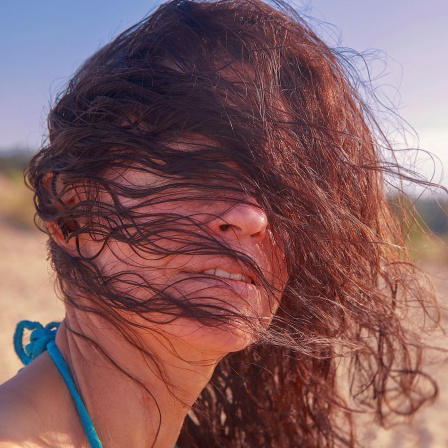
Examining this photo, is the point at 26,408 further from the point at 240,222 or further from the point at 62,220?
the point at 240,222

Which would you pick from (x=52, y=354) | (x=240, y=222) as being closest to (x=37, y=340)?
(x=52, y=354)

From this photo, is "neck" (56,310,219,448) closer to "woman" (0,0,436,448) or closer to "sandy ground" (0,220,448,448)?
"woman" (0,0,436,448)

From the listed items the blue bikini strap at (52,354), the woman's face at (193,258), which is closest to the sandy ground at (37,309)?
the blue bikini strap at (52,354)

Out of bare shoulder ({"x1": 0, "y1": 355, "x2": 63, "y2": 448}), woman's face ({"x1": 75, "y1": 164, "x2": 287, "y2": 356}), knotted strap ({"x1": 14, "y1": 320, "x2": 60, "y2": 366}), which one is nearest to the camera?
bare shoulder ({"x1": 0, "y1": 355, "x2": 63, "y2": 448})

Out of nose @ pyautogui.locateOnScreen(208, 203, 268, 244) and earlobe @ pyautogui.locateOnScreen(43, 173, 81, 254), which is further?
earlobe @ pyautogui.locateOnScreen(43, 173, 81, 254)

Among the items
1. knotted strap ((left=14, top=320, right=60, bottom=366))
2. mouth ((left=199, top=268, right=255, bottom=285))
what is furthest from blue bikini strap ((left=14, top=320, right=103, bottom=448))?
mouth ((left=199, top=268, right=255, bottom=285))

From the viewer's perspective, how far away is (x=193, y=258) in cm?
147

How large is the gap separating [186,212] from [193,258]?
120mm

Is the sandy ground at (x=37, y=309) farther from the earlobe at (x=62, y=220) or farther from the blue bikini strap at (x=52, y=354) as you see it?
the earlobe at (x=62, y=220)

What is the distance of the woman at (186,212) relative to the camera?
1.47 m

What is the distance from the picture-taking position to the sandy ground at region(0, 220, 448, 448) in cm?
475

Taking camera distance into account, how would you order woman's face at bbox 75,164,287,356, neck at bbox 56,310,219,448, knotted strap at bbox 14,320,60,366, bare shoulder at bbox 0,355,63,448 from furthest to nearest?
1. knotted strap at bbox 14,320,60,366
2. neck at bbox 56,310,219,448
3. woman's face at bbox 75,164,287,356
4. bare shoulder at bbox 0,355,63,448

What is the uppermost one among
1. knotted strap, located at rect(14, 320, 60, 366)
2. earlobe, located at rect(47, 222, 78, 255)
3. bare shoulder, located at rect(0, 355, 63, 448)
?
earlobe, located at rect(47, 222, 78, 255)

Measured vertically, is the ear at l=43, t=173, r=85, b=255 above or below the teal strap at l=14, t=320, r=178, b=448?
above
